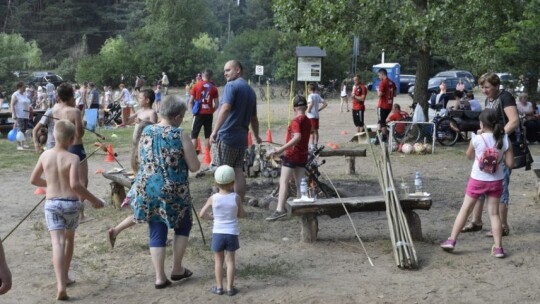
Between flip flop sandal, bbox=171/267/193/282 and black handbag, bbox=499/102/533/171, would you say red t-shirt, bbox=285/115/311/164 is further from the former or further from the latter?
flip flop sandal, bbox=171/267/193/282

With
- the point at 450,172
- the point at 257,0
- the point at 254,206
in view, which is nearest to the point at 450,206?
the point at 254,206

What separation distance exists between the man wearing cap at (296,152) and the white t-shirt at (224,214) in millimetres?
2466

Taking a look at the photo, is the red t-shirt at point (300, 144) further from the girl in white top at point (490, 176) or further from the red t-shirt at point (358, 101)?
the red t-shirt at point (358, 101)

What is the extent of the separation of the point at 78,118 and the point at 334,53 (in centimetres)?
3797

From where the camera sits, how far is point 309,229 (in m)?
7.79

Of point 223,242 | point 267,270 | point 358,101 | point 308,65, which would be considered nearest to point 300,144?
point 267,270

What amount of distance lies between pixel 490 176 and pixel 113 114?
19.8 m

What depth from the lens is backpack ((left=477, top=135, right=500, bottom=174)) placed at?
7098mm

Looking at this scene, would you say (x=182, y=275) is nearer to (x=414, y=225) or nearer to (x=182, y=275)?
(x=182, y=275)

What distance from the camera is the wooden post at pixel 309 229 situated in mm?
7731

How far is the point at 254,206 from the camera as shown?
31.8ft

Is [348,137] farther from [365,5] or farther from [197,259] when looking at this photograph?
[197,259]

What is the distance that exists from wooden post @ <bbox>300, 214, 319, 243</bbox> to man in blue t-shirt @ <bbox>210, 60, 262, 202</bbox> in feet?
4.43

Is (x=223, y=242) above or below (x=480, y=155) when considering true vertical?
below
